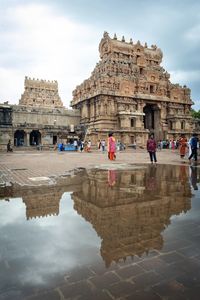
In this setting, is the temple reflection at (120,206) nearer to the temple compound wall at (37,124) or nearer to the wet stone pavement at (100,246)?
the wet stone pavement at (100,246)

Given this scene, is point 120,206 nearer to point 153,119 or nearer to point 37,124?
point 37,124

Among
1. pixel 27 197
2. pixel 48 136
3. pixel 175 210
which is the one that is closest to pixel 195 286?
pixel 175 210

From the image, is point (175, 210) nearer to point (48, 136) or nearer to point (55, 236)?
point (55, 236)

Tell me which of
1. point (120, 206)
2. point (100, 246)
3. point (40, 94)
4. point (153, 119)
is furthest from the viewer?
point (40, 94)

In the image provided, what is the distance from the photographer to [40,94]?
186 feet

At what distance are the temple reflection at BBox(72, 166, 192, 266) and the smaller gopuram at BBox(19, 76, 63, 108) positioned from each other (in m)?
50.3

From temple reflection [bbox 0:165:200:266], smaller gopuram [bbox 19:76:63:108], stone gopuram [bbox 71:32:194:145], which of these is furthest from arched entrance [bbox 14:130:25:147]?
temple reflection [bbox 0:165:200:266]

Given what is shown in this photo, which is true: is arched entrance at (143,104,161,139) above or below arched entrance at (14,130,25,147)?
above

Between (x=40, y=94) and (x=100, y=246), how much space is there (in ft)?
186

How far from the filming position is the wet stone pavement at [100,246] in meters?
2.42

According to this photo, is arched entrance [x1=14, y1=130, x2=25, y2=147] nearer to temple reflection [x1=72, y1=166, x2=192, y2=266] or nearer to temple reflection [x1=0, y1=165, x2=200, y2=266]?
temple reflection [x1=0, y1=165, x2=200, y2=266]

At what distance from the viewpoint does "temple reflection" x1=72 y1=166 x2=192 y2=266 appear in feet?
11.1

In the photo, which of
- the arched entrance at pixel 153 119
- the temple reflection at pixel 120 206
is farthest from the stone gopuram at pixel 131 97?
the temple reflection at pixel 120 206

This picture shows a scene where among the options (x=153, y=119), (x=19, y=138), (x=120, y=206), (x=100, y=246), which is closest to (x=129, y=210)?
(x=120, y=206)
